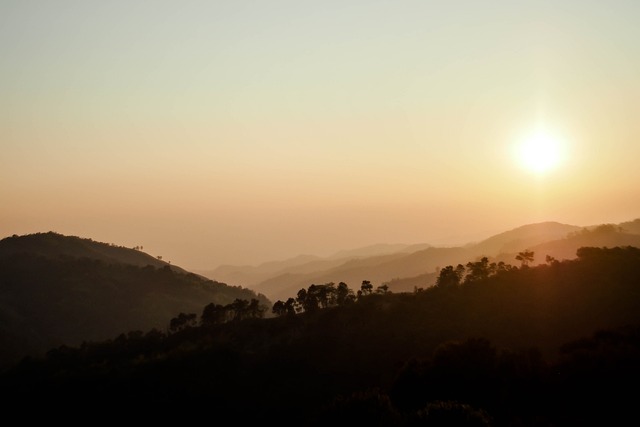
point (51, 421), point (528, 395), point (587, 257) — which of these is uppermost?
point (587, 257)

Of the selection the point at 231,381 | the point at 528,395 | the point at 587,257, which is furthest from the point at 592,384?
the point at 587,257

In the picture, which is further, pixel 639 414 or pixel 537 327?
pixel 537 327

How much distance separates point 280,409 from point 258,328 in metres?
37.1

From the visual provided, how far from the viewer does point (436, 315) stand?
102312 mm

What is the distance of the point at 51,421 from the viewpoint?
9144cm

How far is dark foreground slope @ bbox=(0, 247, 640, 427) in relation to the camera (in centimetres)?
4862

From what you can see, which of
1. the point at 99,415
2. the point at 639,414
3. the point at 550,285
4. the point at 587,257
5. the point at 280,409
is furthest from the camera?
the point at 587,257

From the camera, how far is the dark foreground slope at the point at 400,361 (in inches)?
1914

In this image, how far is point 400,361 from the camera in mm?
74312

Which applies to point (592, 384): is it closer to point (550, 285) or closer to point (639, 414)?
point (639, 414)

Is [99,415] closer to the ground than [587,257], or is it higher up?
closer to the ground

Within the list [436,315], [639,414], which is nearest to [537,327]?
[436,315]

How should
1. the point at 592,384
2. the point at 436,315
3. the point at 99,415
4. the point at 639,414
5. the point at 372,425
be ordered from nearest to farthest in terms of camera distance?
the point at 372,425 < the point at 639,414 < the point at 592,384 < the point at 99,415 < the point at 436,315

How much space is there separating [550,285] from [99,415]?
3645 inches
